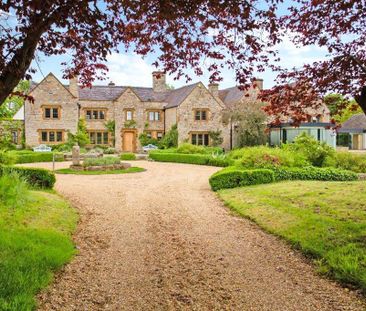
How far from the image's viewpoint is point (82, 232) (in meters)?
8.38

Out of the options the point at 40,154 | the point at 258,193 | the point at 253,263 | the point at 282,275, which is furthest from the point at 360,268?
the point at 40,154

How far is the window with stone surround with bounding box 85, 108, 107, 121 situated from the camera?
42062 mm

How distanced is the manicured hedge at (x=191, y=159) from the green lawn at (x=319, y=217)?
12.3 m

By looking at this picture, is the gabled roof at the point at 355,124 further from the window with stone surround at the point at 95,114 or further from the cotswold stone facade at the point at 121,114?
the window with stone surround at the point at 95,114

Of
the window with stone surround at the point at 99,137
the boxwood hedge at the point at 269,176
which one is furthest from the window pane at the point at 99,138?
the boxwood hedge at the point at 269,176

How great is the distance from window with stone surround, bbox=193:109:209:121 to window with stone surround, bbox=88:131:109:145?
10122 mm

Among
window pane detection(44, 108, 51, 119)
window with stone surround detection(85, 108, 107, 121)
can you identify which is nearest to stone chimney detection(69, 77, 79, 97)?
window with stone surround detection(85, 108, 107, 121)

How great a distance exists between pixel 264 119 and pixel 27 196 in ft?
93.0

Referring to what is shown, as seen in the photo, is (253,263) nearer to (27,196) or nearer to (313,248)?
(313,248)

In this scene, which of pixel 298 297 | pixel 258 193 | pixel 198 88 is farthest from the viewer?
pixel 198 88

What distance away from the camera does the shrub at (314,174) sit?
16.2 meters

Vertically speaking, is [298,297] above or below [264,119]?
below

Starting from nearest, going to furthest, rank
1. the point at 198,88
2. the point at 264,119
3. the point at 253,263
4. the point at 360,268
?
the point at 360,268 → the point at 253,263 → the point at 264,119 → the point at 198,88

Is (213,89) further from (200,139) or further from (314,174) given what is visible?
(314,174)
